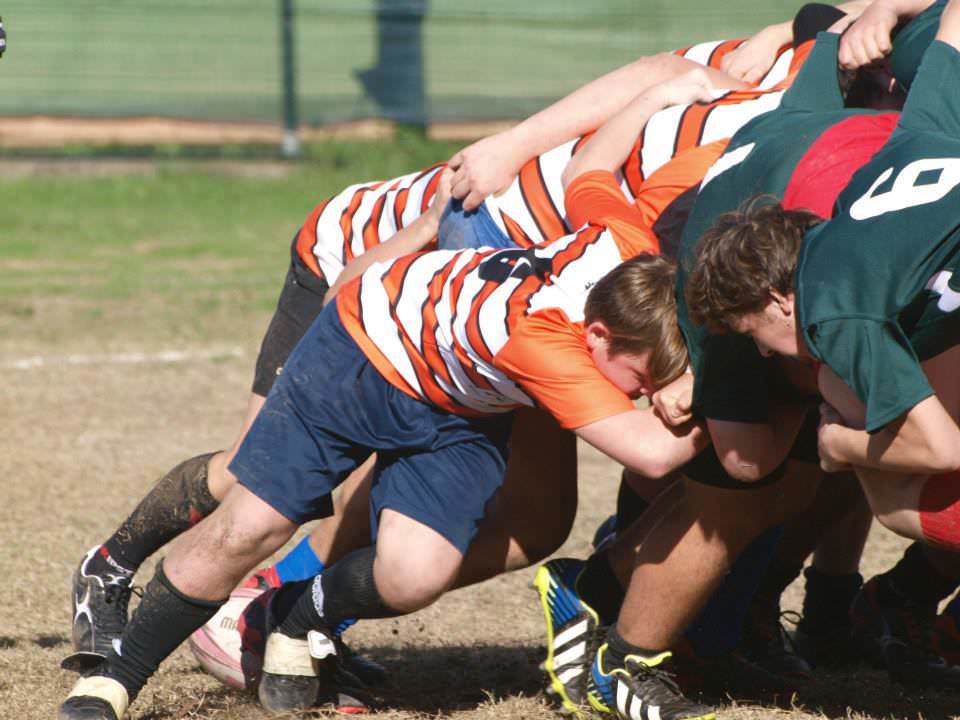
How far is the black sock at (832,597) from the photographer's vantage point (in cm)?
434

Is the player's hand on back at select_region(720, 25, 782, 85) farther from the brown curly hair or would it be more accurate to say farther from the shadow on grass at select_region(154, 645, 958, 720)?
the shadow on grass at select_region(154, 645, 958, 720)

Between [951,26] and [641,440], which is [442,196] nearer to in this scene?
[641,440]

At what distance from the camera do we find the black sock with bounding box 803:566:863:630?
4344 millimetres

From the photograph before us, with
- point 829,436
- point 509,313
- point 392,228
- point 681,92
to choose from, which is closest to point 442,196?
point 392,228

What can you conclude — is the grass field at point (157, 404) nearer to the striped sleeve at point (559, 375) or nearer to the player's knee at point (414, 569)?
the player's knee at point (414, 569)

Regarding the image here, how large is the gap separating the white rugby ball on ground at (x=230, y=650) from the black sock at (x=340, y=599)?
21 cm

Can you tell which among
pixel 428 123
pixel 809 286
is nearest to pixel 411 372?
pixel 809 286

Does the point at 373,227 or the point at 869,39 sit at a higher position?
the point at 869,39

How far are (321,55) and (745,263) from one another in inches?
530

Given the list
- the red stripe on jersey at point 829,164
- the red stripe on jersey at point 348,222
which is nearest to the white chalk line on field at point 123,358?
the red stripe on jersey at point 348,222

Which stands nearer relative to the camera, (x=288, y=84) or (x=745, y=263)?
(x=745, y=263)

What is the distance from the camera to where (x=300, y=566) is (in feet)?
14.0

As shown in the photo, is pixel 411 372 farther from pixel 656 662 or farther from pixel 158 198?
pixel 158 198

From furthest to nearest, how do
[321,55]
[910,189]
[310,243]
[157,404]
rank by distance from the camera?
[321,55] < [157,404] < [310,243] < [910,189]
